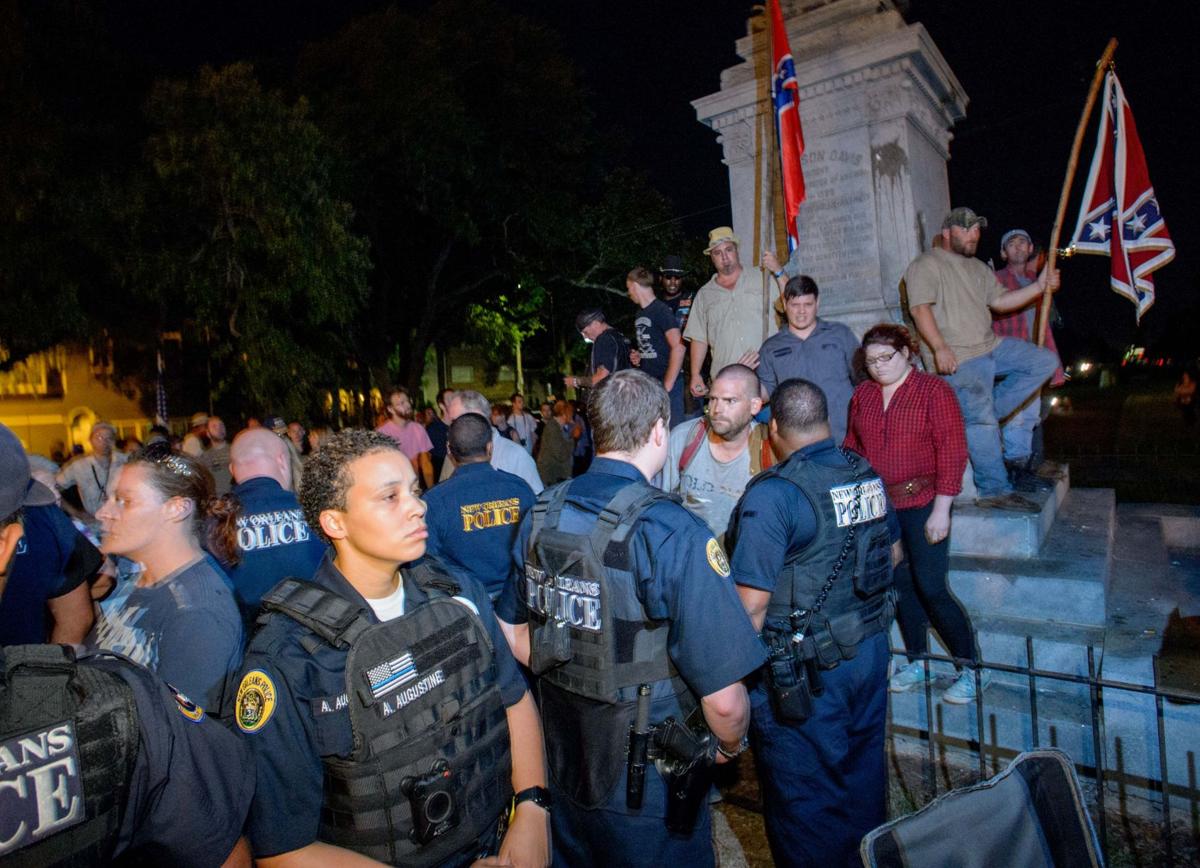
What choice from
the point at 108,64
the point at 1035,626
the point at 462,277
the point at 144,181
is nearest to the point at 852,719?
the point at 1035,626

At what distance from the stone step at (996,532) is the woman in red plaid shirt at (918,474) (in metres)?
1.20

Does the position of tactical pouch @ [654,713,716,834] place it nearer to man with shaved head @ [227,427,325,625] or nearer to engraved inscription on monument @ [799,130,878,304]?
man with shaved head @ [227,427,325,625]

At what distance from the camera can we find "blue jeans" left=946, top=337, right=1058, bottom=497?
539 centimetres

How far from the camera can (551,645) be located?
2.35m

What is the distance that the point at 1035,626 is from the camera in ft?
14.4

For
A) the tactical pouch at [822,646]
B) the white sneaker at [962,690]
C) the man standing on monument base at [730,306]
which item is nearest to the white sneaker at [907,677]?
the white sneaker at [962,690]

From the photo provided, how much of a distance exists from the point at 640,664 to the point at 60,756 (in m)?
1.51

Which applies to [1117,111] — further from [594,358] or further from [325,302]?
[325,302]

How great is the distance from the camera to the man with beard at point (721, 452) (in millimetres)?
3846

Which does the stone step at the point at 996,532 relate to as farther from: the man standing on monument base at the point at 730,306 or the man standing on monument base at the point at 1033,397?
the man standing on monument base at the point at 730,306

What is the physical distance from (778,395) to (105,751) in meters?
2.64

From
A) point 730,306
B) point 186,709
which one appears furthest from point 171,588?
point 730,306

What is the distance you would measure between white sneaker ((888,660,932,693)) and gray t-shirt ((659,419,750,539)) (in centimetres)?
129

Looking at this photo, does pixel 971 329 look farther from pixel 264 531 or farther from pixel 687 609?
pixel 264 531
